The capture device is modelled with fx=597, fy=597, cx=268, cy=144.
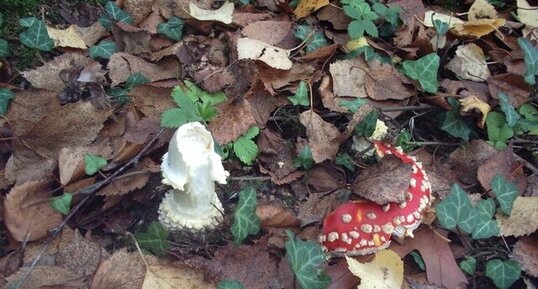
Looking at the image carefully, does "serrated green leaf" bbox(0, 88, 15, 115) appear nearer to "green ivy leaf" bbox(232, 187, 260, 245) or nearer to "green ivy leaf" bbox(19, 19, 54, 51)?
"green ivy leaf" bbox(19, 19, 54, 51)

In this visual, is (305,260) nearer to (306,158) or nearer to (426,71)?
(306,158)

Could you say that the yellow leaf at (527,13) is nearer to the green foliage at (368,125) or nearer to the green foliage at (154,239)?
the green foliage at (368,125)

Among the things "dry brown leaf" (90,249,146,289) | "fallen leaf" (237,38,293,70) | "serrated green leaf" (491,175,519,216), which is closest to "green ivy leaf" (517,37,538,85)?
"serrated green leaf" (491,175,519,216)

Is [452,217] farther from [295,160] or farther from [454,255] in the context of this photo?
[295,160]

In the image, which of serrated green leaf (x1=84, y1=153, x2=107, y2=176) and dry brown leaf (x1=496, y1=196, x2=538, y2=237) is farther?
dry brown leaf (x1=496, y1=196, x2=538, y2=237)

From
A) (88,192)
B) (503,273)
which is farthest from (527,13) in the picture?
(88,192)
